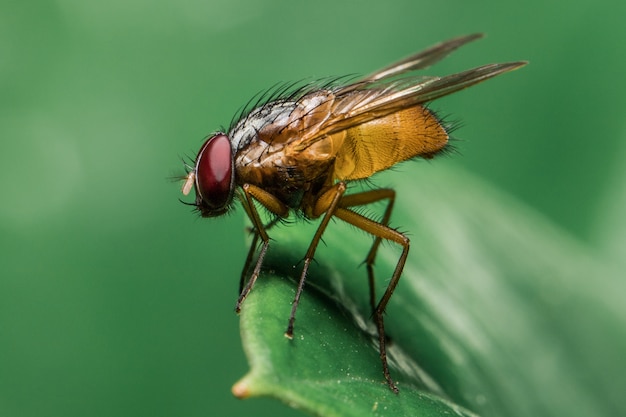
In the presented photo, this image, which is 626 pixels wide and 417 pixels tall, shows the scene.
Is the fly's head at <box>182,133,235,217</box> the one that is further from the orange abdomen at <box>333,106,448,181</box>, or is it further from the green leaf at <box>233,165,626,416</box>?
the orange abdomen at <box>333,106,448,181</box>

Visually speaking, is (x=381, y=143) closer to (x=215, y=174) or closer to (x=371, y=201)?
(x=371, y=201)

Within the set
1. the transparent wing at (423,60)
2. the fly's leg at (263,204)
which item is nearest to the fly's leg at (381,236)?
the fly's leg at (263,204)

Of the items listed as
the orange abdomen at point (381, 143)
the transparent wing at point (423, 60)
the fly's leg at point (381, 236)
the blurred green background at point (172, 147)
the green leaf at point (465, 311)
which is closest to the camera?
the green leaf at point (465, 311)

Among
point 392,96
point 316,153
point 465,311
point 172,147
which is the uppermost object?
point 392,96

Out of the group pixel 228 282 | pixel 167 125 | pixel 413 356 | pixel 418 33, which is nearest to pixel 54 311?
pixel 228 282

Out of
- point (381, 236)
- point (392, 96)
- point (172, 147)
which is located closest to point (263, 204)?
point (381, 236)

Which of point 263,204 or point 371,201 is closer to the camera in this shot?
point 263,204

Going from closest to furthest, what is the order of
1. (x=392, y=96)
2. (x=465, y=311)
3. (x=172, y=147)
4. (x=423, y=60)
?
1. (x=392, y=96)
2. (x=465, y=311)
3. (x=423, y=60)
4. (x=172, y=147)

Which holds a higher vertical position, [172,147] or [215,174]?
[215,174]

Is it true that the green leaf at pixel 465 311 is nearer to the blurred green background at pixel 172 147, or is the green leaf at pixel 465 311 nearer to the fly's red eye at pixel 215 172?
the fly's red eye at pixel 215 172
